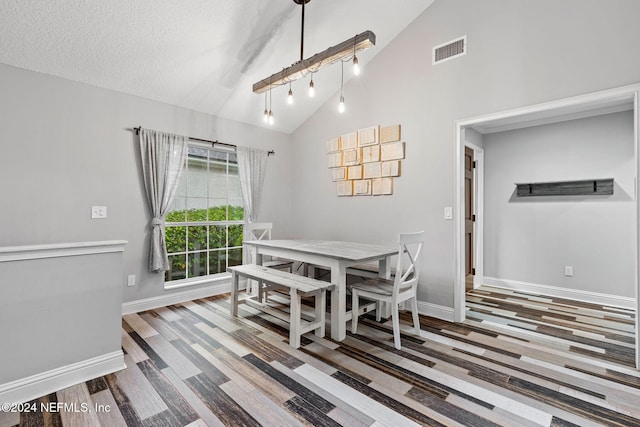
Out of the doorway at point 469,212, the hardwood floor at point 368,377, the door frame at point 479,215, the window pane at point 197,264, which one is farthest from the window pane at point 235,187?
the door frame at point 479,215

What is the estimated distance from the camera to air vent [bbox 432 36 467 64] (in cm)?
318

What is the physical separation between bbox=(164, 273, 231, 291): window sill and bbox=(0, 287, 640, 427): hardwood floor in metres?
0.63

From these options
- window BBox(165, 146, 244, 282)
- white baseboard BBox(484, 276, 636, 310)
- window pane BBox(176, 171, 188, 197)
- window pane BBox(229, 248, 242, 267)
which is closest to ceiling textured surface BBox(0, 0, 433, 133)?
window BBox(165, 146, 244, 282)

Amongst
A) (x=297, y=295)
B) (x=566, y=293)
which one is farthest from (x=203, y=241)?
(x=566, y=293)

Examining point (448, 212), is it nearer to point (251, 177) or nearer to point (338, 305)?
point (338, 305)

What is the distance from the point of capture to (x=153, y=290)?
144 inches

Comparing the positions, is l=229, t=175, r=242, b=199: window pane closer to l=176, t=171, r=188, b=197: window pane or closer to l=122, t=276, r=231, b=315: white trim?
l=176, t=171, r=188, b=197: window pane

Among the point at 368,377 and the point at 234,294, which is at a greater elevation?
the point at 234,294

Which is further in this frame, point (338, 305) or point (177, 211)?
point (177, 211)

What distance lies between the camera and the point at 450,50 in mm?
3266

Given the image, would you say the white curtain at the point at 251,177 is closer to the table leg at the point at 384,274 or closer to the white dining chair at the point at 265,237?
the white dining chair at the point at 265,237

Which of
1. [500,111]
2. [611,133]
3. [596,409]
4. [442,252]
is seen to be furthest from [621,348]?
[611,133]

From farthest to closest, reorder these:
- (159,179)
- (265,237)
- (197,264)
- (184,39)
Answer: (265,237), (197,264), (159,179), (184,39)

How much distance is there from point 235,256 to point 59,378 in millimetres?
2612
